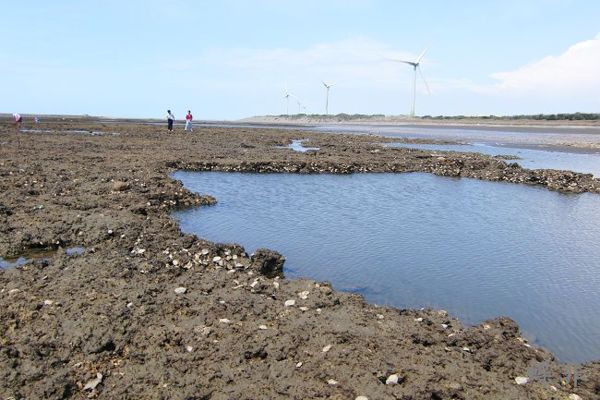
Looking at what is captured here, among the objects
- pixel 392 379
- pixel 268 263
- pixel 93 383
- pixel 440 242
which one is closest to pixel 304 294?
pixel 268 263

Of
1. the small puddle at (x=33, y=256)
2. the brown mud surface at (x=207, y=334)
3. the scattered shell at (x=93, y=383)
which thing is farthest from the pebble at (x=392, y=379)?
the small puddle at (x=33, y=256)

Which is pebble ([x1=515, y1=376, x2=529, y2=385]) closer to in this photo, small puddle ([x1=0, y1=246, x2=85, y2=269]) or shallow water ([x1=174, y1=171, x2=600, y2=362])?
shallow water ([x1=174, y1=171, x2=600, y2=362])

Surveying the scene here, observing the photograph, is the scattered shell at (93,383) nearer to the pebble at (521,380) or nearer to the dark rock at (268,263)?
the dark rock at (268,263)

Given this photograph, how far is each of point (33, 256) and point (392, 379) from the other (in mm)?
8808

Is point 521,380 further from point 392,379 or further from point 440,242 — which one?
point 440,242

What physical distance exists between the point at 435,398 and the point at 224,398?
2.60m

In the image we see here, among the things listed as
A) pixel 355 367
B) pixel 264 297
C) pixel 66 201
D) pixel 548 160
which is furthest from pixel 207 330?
pixel 548 160

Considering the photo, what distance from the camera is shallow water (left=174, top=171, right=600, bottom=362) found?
31.9 ft

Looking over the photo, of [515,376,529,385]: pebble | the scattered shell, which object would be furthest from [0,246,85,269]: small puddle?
[515,376,529,385]: pebble

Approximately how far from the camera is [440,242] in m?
14.4

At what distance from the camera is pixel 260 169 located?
28.3 meters

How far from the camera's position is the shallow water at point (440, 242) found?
971 centimetres

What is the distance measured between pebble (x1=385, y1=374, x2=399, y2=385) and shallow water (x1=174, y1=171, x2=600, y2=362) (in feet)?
11.0

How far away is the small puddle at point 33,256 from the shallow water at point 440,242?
3.78 meters
